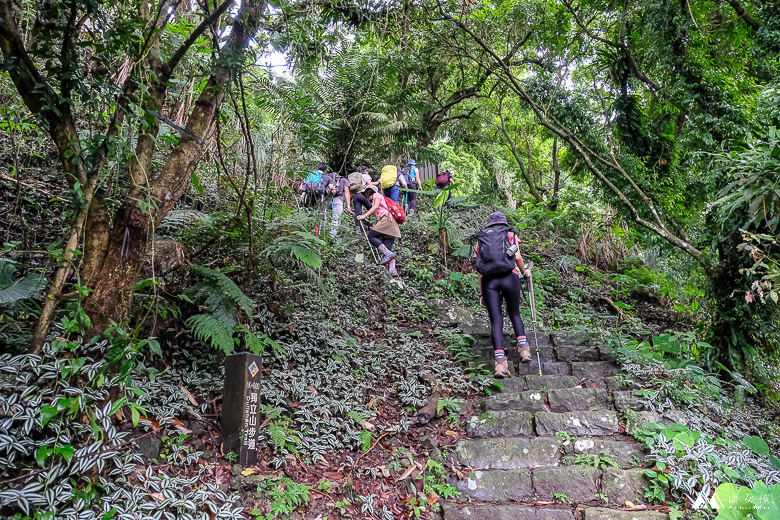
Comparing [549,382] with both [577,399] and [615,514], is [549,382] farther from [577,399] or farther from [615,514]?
[615,514]

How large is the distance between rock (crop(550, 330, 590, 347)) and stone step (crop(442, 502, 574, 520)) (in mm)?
3095

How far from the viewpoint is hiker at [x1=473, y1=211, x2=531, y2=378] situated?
17.5 feet

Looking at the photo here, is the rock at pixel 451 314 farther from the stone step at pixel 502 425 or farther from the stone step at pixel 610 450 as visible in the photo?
the stone step at pixel 610 450

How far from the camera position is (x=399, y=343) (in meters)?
6.12

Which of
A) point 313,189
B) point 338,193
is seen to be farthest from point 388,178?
point 313,189

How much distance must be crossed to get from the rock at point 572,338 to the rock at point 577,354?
192 millimetres

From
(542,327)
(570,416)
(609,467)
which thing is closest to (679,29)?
(542,327)

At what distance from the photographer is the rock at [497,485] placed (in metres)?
3.72

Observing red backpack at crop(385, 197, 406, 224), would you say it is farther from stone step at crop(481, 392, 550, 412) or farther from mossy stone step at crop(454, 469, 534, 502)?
mossy stone step at crop(454, 469, 534, 502)

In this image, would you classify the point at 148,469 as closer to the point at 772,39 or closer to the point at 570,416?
the point at 570,416

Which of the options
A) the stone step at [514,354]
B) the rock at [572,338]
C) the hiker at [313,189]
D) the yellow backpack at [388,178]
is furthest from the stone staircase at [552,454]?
the yellow backpack at [388,178]

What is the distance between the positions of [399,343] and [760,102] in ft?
17.2

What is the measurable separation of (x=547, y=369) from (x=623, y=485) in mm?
2121

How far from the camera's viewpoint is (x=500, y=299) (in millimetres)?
5535
